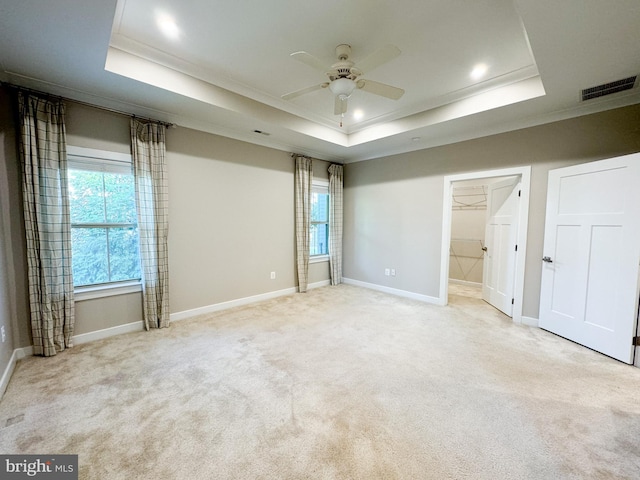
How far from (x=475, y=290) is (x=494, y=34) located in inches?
180

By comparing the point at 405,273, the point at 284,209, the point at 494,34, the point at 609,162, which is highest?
the point at 494,34

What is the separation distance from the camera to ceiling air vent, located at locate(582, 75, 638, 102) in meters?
2.37

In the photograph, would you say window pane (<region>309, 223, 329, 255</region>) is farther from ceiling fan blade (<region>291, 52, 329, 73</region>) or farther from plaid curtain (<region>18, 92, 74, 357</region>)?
plaid curtain (<region>18, 92, 74, 357</region>)

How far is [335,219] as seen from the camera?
5395mm

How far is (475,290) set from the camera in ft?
17.4

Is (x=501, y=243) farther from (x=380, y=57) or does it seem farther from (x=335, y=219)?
(x=380, y=57)

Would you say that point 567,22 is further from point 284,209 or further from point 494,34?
point 284,209

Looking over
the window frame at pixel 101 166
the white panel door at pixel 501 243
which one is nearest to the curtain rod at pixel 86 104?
the window frame at pixel 101 166

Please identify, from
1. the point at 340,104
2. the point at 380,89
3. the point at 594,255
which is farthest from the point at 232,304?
the point at 594,255

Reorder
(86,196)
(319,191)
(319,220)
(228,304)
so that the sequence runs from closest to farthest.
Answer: (86,196) → (228,304) → (319,191) → (319,220)

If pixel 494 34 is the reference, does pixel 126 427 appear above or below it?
below

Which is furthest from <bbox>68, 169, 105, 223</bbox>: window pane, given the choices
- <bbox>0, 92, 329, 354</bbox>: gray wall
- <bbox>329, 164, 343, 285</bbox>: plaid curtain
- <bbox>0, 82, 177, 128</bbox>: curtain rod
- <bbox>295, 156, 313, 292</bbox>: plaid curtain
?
<bbox>329, 164, 343, 285</bbox>: plaid curtain

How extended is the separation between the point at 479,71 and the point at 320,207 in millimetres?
3376

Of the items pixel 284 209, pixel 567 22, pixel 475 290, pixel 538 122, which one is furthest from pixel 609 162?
pixel 284 209
